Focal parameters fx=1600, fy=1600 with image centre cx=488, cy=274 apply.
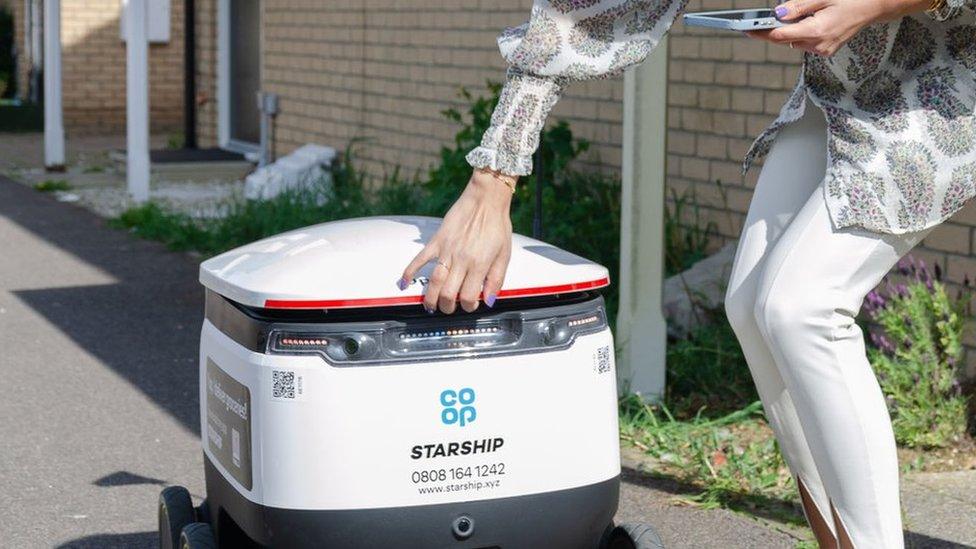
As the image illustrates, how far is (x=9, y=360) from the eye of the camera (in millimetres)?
6645

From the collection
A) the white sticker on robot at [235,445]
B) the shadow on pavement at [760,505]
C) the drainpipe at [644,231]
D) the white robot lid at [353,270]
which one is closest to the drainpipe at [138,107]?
the drainpipe at [644,231]

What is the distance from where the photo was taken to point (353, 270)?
292 cm

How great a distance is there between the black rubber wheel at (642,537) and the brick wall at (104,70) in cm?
1811

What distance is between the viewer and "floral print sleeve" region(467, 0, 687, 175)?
9.35 ft

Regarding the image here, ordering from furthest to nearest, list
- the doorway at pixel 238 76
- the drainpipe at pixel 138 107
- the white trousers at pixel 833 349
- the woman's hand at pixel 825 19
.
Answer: the doorway at pixel 238 76, the drainpipe at pixel 138 107, the white trousers at pixel 833 349, the woman's hand at pixel 825 19

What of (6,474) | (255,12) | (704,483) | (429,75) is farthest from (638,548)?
(255,12)

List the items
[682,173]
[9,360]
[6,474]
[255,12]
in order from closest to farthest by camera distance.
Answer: [6,474], [9,360], [682,173], [255,12]

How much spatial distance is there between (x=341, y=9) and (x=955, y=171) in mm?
9330

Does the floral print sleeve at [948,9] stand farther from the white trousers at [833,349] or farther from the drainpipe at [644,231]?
the drainpipe at [644,231]

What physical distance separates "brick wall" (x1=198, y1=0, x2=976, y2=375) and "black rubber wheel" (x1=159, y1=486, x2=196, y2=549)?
2956 mm

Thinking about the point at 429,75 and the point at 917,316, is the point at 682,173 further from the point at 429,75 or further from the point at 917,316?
the point at 429,75

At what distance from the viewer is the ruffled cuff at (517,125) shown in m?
2.85

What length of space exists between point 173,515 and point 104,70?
18648 mm

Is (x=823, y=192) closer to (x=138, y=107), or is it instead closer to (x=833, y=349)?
(x=833, y=349)
